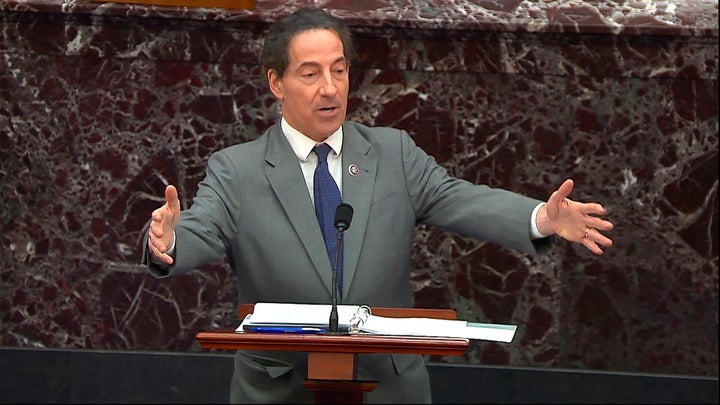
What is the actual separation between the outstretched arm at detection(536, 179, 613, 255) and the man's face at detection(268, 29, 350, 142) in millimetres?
676

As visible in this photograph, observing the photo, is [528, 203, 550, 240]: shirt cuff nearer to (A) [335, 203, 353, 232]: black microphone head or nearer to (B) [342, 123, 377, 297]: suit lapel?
(B) [342, 123, 377, 297]: suit lapel

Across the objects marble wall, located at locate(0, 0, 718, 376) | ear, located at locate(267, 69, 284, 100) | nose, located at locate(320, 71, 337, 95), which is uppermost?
nose, located at locate(320, 71, 337, 95)

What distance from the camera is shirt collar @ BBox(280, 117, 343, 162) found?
4.05 m

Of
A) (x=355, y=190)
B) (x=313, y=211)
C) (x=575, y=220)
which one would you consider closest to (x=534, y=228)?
(x=575, y=220)

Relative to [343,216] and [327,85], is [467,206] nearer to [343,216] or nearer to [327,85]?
[327,85]

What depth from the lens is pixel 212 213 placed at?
3.94 m

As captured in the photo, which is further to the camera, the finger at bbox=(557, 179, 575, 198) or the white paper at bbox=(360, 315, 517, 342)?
the finger at bbox=(557, 179, 575, 198)

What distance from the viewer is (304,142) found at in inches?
160

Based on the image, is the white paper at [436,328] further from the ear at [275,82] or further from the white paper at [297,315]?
the ear at [275,82]

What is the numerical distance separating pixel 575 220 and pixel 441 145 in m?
1.75

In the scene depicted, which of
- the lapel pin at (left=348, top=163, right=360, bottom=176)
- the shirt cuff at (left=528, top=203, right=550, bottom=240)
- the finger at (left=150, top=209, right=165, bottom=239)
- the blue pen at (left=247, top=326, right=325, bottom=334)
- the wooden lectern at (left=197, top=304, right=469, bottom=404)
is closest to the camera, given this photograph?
the wooden lectern at (left=197, top=304, right=469, bottom=404)

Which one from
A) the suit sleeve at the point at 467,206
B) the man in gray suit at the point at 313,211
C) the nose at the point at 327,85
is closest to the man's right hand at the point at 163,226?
the man in gray suit at the point at 313,211

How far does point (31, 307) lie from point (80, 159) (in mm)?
610

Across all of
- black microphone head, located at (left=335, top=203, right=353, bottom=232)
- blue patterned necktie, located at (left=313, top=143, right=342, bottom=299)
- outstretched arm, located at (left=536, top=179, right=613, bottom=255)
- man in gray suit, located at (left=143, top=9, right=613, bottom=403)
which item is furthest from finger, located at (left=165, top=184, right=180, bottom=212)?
outstretched arm, located at (left=536, top=179, right=613, bottom=255)
